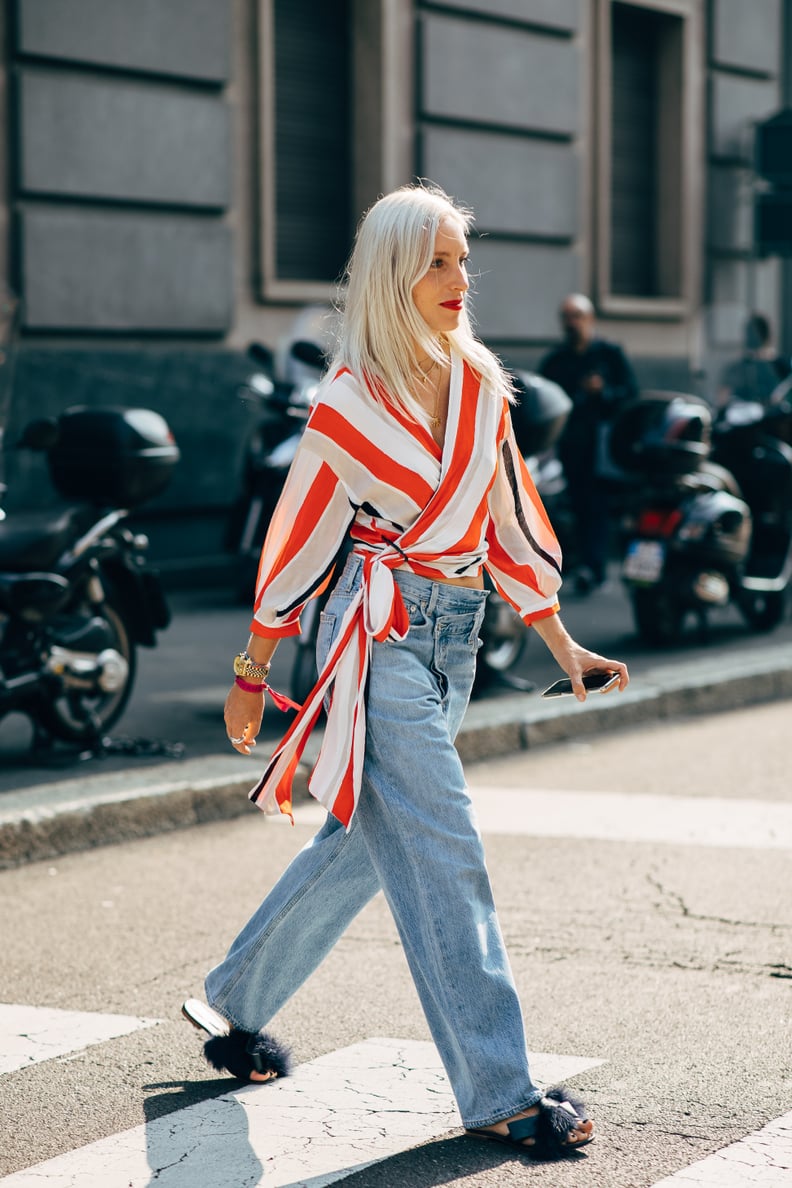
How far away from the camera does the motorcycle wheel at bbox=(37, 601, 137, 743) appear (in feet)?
22.6

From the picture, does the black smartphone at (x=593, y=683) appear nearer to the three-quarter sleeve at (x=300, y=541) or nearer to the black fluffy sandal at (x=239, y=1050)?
the three-quarter sleeve at (x=300, y=541)

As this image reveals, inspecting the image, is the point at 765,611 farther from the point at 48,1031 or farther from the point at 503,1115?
the point at 503,1115

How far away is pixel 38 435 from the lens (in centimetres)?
658

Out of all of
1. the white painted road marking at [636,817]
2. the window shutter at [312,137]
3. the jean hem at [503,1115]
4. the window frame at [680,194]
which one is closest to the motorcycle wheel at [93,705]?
the white painted road marking at [636,817]

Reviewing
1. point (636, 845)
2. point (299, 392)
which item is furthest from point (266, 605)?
point (299, 392)

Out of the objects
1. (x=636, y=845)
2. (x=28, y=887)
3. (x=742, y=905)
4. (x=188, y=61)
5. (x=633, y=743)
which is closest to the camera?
(x=742, y=905)

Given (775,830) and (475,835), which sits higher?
(475,835)

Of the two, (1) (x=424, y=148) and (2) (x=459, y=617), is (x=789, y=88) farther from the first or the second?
(2) (x=459, y=617)

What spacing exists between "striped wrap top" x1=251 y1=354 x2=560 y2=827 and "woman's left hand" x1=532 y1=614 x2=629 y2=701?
0.71ft

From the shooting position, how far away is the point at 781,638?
35.3 feet

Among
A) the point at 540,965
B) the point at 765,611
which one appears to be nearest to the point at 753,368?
the point at 765,611

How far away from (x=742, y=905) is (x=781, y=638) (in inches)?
220

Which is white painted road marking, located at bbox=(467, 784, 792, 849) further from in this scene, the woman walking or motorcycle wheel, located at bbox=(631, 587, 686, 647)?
motorcycle wheel, located at bbox=(631, 587, 686, 647)

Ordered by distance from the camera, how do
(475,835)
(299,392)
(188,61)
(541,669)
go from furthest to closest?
(188,61)
(299,392)
(541,669)
(475,835)
